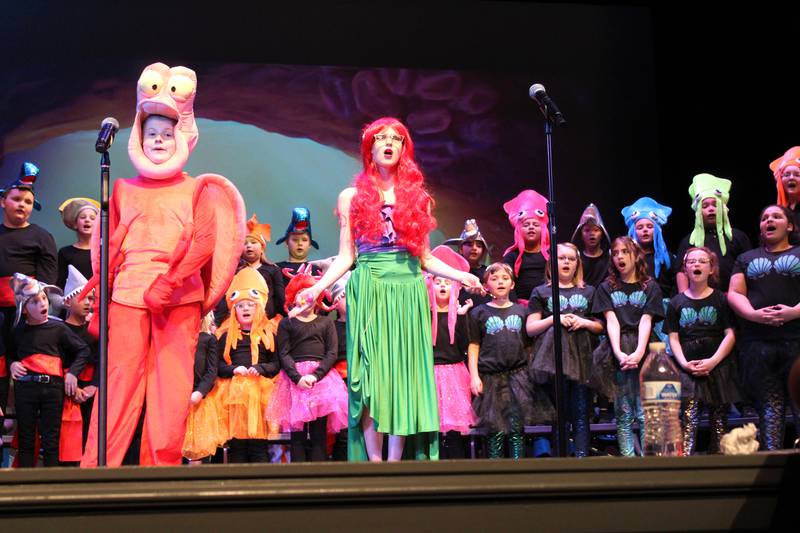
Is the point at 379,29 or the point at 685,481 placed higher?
the point at 379,29

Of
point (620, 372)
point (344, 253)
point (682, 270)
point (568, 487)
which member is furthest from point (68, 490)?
point (682, 270)

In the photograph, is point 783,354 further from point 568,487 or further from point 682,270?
point 568,487

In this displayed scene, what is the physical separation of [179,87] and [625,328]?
2656 millimetres

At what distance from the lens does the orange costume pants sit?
375cm

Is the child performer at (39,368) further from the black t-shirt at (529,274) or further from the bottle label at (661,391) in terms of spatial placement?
the bottle label at (661,391)

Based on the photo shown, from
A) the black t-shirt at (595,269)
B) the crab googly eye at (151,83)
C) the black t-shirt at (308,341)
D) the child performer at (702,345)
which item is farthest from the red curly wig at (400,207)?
the black t-shirt at (595,269)

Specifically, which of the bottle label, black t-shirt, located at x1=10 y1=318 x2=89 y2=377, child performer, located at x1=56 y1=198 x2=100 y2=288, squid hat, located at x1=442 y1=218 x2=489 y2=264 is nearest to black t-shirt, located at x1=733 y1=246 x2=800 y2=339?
squid hat, located at x1=442 y1=218 x2=489 y2=264

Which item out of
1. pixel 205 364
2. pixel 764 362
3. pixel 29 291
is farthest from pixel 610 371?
pixel 29 291

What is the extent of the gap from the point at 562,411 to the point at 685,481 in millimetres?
1979

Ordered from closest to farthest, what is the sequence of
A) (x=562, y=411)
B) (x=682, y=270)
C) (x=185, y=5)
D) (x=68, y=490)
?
1. (x=68, y=490)
2. (x=562, y=411)
3. (x=682, y=270)
4. (x=185, y=5)

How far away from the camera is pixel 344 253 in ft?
12.8

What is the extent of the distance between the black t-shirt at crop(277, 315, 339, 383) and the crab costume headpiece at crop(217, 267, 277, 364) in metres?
0.18

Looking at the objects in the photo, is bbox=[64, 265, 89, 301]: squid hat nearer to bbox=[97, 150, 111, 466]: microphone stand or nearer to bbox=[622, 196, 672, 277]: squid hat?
bbox=[97, 150, 111, 466]: microphone stand

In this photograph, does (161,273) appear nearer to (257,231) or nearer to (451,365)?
(451,365)
